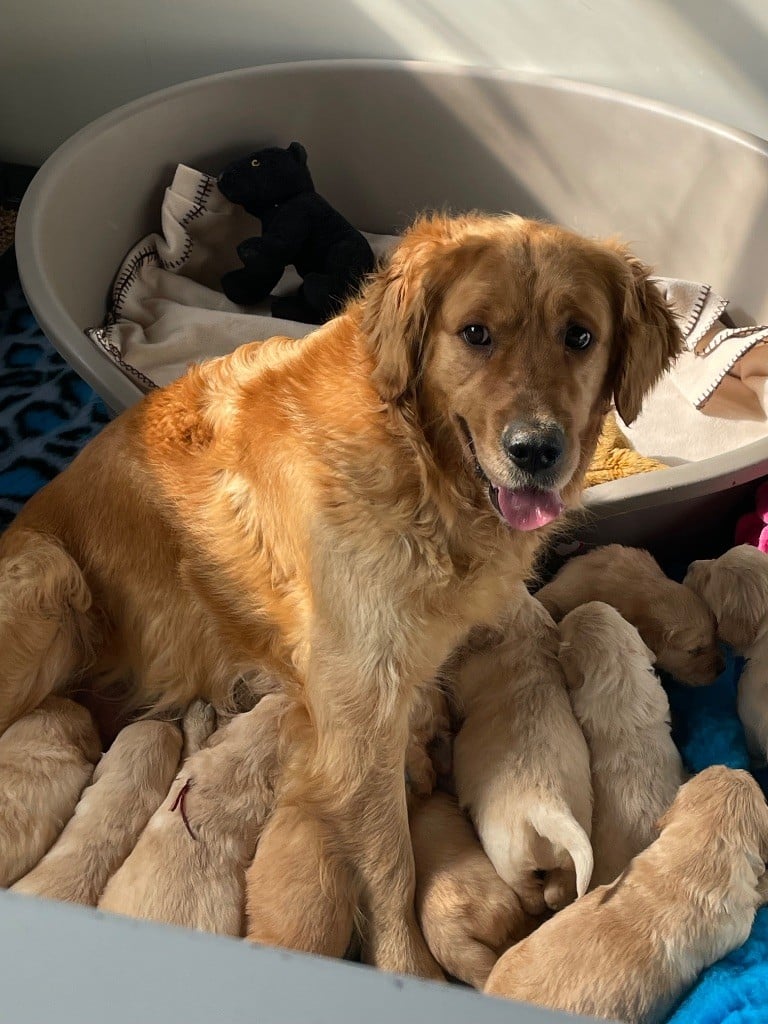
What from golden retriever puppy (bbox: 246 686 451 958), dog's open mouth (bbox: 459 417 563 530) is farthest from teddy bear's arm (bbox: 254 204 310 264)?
golden retriever puppy (bbox: 246 686 451 958)

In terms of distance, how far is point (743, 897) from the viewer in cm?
158

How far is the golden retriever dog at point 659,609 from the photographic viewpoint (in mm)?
2131

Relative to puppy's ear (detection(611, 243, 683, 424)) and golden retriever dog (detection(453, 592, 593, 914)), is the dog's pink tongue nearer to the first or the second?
puppy's ear (detection(611, 243, 683, 424))

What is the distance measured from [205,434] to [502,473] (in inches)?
27.3

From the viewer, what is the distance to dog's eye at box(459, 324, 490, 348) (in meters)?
1.60

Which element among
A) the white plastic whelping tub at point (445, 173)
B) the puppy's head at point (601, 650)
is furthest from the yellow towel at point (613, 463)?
the puppy's head at point (601, 650)

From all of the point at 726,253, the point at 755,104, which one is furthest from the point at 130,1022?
the point at 755,104

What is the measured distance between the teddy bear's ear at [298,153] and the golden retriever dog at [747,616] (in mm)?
1872

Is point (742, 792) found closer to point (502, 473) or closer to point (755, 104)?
point (502, 473)

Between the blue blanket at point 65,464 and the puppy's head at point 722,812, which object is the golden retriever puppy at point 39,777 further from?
the puppy's head at point 722,812

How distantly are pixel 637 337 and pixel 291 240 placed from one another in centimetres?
159

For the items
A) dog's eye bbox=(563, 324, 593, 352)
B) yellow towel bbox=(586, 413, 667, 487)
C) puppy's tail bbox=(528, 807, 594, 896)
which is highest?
dog's eye bbox=(563, 324, 593, 352)

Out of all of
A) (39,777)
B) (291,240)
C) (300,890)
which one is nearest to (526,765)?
(300,890)

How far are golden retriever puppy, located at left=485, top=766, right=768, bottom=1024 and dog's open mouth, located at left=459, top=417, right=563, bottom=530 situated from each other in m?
0.61
